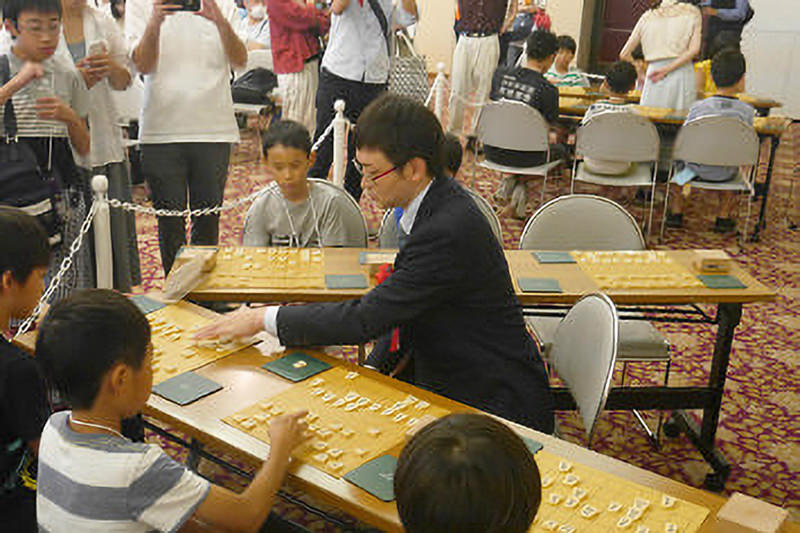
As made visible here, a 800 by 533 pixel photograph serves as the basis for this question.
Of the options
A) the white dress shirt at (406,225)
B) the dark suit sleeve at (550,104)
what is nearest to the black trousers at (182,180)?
the white dress shirt at (406,225)

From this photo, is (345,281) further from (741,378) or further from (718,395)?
(741,378)

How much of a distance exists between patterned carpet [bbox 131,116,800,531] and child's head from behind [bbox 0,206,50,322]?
1205mm

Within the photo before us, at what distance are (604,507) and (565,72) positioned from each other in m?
6.66

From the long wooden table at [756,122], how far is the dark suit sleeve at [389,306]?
4.21m

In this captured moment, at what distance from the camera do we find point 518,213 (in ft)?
19.9

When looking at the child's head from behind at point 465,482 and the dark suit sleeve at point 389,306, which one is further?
the dark suit sleeve at point 389,306

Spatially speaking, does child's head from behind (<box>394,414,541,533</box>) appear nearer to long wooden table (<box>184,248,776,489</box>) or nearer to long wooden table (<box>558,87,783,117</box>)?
long wooden table (<box>184,248,776,489</box>)

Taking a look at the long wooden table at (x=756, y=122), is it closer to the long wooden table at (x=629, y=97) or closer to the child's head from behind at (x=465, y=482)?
the long wooden table at (x=629, y=97)

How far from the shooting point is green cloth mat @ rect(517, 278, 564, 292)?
9.26ft

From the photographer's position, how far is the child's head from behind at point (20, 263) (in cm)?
193

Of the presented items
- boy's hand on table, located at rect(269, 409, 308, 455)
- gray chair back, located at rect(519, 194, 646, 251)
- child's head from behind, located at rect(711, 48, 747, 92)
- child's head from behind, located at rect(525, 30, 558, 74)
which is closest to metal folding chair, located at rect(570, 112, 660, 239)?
child's head from behind, located at rect(711, 48, 747, 92)

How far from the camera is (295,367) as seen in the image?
7.01 feet

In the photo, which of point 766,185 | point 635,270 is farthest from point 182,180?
point 766,185

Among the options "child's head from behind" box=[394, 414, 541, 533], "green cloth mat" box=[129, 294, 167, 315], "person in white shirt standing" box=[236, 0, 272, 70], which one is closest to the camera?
"child's head from behind" box=[394, 414, 541, 533]
